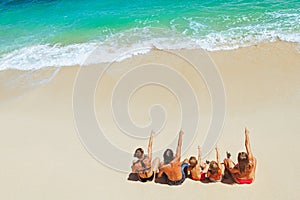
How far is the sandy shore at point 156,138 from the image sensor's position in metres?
5.61

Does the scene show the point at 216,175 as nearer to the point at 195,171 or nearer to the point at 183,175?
the point at 195,171

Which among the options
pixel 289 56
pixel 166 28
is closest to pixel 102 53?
pixel 166 28

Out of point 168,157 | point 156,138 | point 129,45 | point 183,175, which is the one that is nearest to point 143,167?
point 168,157

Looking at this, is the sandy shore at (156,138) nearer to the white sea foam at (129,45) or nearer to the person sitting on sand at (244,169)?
the person sitting on sand at (244,169)

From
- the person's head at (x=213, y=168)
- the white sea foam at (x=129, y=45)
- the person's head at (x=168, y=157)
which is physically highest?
the white sea foam at (x=129, y=45)

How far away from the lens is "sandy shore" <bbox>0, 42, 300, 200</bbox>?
18.4ft

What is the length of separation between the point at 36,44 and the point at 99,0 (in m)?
5.30

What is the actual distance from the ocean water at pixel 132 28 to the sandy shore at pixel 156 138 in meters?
1.35

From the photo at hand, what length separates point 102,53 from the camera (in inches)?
424

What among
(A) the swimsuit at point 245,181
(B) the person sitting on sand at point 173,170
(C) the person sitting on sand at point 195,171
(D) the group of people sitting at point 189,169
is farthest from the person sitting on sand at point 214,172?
(B) the person sitting on sand at point 173,170

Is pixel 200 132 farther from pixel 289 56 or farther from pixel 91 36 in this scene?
pixel 91 36

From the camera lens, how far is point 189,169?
570 centimetres

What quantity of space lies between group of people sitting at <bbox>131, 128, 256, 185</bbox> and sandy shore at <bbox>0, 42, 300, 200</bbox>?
0.14 meters

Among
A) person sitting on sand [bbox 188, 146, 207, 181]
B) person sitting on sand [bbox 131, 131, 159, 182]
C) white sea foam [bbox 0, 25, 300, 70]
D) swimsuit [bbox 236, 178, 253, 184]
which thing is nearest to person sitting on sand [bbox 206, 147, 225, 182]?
person sitting on sand [bbox 188, 146, 207, 181]
